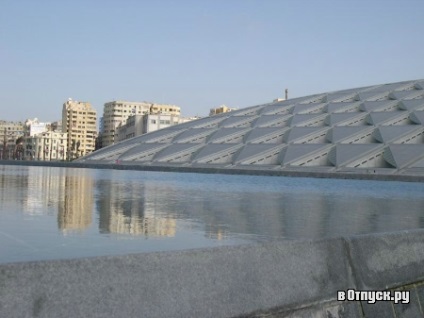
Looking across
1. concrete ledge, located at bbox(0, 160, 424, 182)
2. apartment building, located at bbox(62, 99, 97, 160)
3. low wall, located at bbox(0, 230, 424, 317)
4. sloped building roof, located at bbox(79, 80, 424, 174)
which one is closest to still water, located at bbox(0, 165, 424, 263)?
low wall, located at bbox(0, 230, 424, 317)

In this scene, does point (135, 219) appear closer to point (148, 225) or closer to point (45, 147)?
point (148, 225)

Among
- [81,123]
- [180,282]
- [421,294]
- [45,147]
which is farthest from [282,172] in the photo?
[81,123]

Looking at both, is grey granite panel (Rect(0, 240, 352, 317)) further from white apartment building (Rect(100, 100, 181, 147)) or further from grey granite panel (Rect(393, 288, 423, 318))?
white apartment building (Rect(100, 100, 181, 147))

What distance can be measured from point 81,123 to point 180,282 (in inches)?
6875

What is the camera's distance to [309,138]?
32.6 m

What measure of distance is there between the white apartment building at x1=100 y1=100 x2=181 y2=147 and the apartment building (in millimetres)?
Result: 4549

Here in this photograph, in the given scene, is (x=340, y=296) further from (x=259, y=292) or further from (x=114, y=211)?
(x=114, y=211)

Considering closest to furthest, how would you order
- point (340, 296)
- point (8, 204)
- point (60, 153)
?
point (340, 296), point (8, 204), point (60, 153)

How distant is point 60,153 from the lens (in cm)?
14375

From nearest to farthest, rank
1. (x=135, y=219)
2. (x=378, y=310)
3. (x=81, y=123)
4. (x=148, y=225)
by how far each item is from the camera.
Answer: (x=378, y=310), (x=148, y=225), (x=135, y=219), (x=81, y=123)

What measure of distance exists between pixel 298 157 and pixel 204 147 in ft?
25.8

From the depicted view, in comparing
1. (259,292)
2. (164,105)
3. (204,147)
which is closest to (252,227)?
(259,292)

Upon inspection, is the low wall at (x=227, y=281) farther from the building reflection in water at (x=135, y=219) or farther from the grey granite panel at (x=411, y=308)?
the building reflection in water at (x=135, y=219)

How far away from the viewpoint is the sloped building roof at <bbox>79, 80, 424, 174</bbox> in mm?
29172
